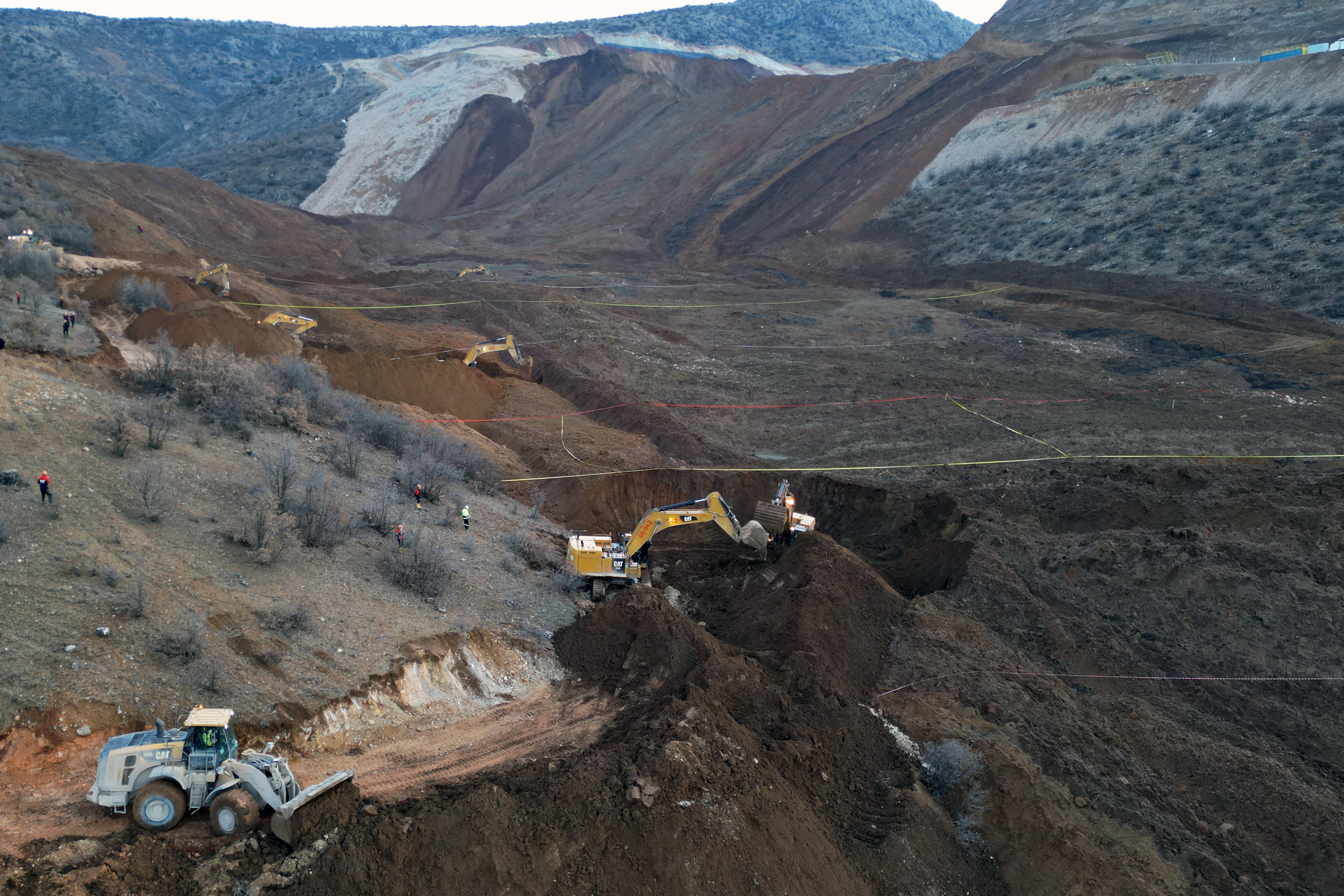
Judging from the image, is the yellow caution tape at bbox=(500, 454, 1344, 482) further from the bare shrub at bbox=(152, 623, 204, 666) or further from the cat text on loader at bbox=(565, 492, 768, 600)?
the bare shrub at bbox=(152, 623, 204, 666)

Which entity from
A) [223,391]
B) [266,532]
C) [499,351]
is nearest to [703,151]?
[499,351]

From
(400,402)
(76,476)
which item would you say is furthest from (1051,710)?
(400,402)

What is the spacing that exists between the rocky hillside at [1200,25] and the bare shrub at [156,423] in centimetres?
6191

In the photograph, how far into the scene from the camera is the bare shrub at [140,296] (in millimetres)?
25547

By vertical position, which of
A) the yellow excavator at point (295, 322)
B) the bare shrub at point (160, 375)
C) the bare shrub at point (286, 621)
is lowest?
the yellow excavator at point (295, 322)

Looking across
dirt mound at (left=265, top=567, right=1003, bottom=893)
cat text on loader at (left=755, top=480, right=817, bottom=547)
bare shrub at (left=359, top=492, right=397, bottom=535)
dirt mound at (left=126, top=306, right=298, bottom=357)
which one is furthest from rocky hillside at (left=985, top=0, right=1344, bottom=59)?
dirt mound at (left=265, top=567, right=1003, bottom=893)

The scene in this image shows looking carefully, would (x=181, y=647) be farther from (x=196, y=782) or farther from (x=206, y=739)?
(x=196, y=782)

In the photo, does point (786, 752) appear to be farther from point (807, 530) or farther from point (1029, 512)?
point (1029, 512)

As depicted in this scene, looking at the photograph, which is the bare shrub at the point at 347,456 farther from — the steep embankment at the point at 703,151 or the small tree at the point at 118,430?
the steep embankment at the point at 703,151

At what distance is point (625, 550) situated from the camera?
1530cm

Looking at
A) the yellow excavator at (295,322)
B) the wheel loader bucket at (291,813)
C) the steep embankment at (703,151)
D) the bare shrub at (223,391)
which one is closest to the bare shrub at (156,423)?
the bare shrub at (223,391)

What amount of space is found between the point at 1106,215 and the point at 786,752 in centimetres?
3867

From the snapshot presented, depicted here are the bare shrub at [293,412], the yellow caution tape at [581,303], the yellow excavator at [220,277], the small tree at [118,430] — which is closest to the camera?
the small tree at [118,430]

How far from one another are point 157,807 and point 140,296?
75.0 feet
